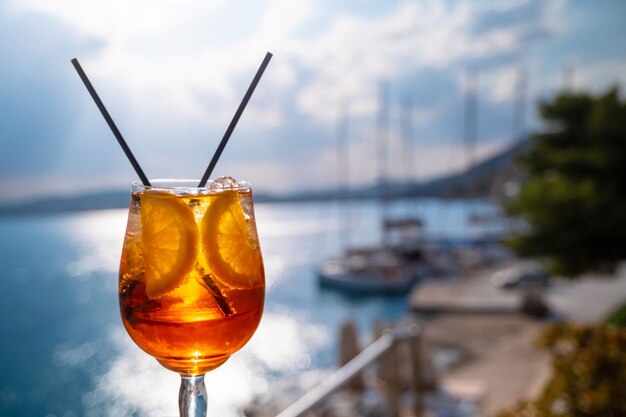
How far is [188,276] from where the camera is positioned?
0.95 meters

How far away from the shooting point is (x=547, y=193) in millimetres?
9586

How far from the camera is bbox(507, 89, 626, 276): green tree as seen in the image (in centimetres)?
926

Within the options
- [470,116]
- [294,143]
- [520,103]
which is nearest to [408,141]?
[470,116]

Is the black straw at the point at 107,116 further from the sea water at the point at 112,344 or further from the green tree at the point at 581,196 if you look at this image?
the green tree at the point at 581,196

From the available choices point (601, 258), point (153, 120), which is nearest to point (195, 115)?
point (153, 120)

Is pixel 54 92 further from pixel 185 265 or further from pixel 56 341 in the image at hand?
pixel 56 341

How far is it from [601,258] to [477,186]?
1132 inches

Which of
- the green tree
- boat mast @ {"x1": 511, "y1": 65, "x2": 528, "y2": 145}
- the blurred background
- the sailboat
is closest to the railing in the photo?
the blurred background

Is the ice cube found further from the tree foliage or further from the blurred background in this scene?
the tree foliage

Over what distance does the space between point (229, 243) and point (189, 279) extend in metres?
0.09

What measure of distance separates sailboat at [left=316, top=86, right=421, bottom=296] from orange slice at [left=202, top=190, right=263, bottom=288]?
27408 mm

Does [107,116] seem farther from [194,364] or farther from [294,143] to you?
[294,143]

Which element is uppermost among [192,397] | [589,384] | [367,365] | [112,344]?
[192,397]

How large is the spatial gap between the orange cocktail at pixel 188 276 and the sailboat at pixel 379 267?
27.4 m
